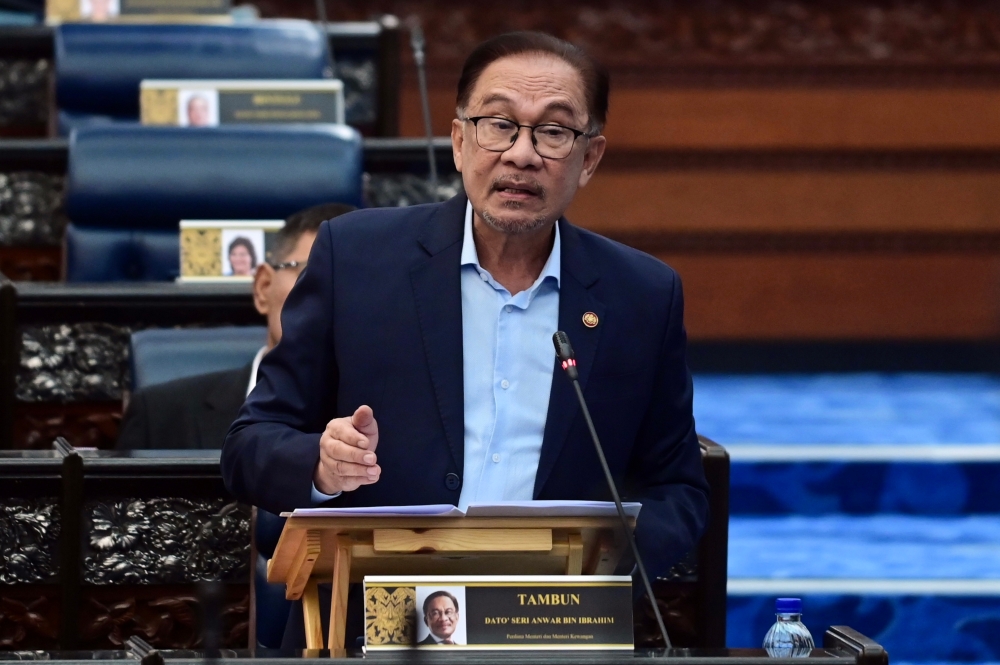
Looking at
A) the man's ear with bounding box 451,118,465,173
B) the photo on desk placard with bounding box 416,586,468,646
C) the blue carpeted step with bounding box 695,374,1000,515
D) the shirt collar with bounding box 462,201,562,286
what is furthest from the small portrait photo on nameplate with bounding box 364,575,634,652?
the blue carpeted step with bounding box 695,374,1000,515

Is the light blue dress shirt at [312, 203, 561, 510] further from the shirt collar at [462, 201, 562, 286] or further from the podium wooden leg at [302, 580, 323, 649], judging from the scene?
the podium wooden leg at [302, 580, 323, 649]

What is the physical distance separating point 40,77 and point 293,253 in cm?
208

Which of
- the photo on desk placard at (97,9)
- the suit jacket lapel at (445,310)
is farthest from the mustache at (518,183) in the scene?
the photo on desk placard at (97,9)

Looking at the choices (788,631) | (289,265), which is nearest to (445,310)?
(788,631)

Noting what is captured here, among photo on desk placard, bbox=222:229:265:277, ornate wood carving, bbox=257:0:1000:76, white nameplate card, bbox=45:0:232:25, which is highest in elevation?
ornate wood carving, bbox=257:0:1000:76

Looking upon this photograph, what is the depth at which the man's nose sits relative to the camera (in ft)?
5.24

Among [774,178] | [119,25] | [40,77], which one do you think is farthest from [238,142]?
[774,178]

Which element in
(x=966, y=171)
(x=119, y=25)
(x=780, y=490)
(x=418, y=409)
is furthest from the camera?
(x=966, y=171)

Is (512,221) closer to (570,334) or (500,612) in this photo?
(570,334)

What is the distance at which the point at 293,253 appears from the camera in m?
2.59

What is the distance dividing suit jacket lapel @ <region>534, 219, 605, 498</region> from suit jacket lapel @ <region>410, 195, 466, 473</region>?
0.09m

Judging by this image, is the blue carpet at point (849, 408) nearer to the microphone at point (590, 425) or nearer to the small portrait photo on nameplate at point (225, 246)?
the small portrait photo on nameplate at point (225, 246)

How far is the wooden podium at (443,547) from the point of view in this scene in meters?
1.37

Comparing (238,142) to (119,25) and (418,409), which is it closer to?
(119,25)
